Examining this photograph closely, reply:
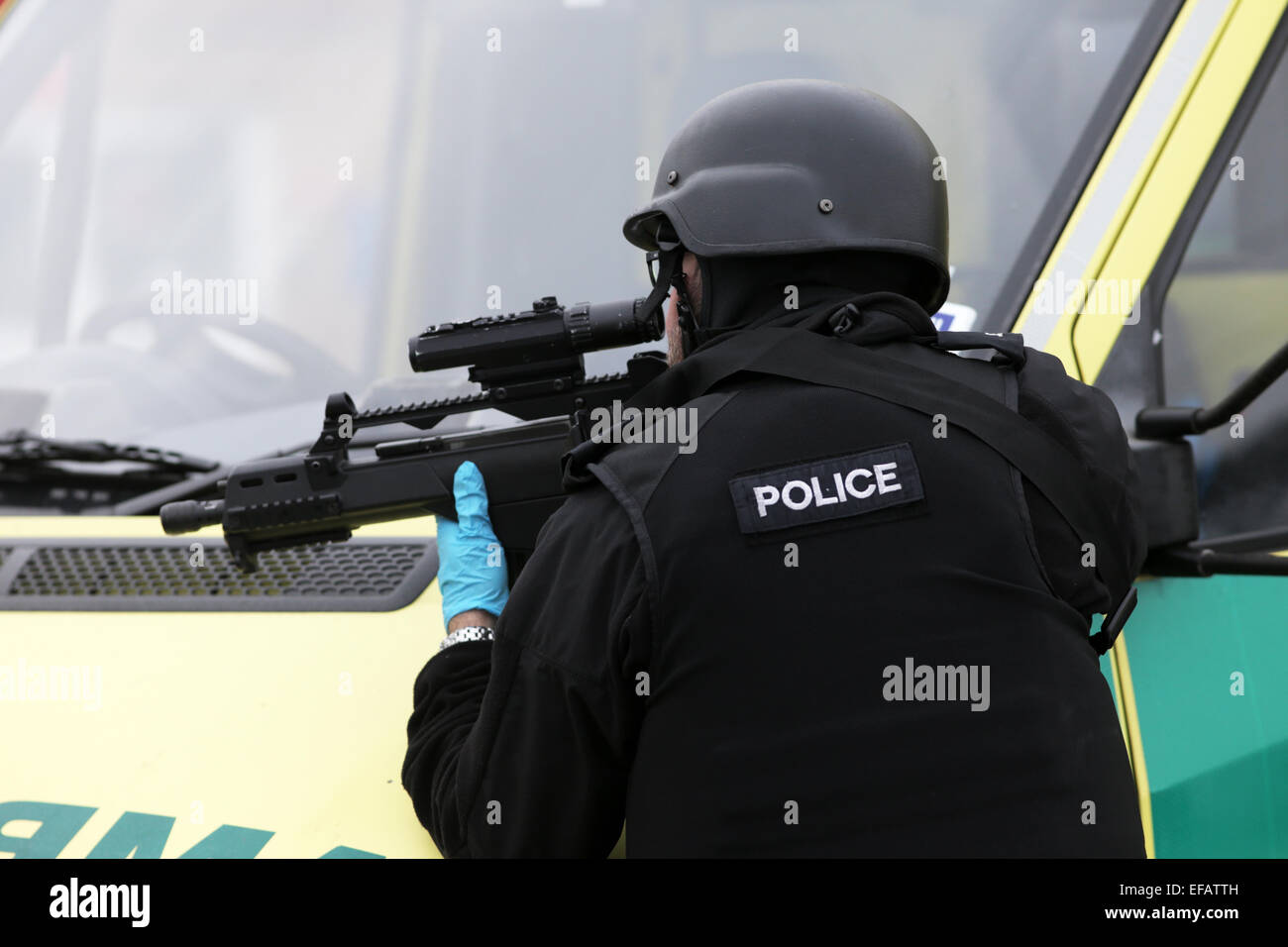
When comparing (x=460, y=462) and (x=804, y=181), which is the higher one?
(x=804, y=181)

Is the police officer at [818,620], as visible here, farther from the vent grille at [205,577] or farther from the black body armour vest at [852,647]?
the vent grille at [205,577]

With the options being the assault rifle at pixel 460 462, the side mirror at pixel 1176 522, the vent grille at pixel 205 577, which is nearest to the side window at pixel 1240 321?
the side mirror at pixel 1176 522

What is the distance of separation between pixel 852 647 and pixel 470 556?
2.10 feet

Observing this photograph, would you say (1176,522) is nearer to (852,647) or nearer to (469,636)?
(852,647)

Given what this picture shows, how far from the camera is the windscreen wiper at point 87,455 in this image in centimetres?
211

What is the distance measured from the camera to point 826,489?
1.39 meters

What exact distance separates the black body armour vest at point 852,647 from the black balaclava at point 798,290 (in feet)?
0.43

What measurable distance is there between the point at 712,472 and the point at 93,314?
143 cm

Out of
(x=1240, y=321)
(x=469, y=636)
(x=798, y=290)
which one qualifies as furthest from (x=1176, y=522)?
(x=469, y=636)

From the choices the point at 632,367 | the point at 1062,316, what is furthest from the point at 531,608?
the point at 1062,316

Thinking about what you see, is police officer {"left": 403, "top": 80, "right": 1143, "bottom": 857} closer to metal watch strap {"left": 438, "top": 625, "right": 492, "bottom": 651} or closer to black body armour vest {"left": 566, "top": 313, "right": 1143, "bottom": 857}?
black body armour vest {"left": 566, "top": 313, "right": 1143, "bottom": 857}

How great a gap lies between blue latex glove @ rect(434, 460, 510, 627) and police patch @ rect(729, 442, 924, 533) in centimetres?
53

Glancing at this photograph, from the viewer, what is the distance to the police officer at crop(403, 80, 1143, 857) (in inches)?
53.6

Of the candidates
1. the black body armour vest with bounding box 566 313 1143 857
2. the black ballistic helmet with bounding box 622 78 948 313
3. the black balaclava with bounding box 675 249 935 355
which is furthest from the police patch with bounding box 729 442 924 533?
the black ballistic helmet with bounding box 622 78 948 313
